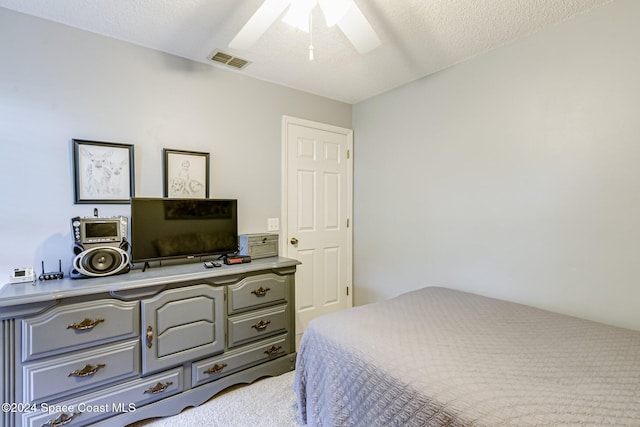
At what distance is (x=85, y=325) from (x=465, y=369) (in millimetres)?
1913

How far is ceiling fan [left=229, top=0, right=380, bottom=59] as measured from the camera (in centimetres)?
140

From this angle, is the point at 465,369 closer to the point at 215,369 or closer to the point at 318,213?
the point at 215,369

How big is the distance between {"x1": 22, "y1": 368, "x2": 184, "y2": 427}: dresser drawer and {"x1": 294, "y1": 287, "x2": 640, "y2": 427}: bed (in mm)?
876

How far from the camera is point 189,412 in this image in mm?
1958

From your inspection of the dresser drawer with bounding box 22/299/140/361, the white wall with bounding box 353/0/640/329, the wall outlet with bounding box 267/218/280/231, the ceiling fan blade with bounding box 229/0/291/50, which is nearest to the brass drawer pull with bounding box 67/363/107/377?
the dresser drawer with bounding box 22/299/140/361

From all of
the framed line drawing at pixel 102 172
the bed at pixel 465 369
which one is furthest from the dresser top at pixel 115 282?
the bed at pixel 465 369

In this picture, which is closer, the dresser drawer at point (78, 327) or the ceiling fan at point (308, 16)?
the ceiling fan at point (308, 16)

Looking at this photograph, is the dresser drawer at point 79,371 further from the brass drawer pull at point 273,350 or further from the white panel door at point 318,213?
the white panel door at point 318,213

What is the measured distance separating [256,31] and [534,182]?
2.03 m

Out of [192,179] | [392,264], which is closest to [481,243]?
[392,264]

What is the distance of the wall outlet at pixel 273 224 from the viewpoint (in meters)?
2.91

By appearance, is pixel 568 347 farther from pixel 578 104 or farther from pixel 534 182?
pixel 578 104

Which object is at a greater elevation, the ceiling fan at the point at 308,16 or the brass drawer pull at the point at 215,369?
the ceiling fan at the point at 308,16

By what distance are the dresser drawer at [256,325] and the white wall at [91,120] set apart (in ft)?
2.73
